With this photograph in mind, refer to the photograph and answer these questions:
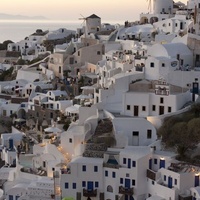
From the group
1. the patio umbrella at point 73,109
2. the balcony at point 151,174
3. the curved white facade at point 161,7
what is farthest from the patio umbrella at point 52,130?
the curved white facade at point 161,7

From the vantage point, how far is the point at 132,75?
31391 millimetres

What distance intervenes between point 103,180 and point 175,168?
3449 millimetres

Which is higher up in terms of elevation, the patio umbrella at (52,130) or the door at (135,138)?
the door at (135,138)

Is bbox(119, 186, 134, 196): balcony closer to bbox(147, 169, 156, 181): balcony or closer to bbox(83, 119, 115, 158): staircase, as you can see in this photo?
bbox(147, 169, 156, 181): balcony

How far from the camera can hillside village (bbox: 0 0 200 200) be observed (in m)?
25.7

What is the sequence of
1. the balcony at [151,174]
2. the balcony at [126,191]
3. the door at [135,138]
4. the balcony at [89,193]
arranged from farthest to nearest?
the door at [135,138], the balcony at [89,193], the balcony at [126,191], the balcony at [151,174]

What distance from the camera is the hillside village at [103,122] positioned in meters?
25.7

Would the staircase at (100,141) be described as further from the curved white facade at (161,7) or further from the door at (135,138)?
the curved white facade at (161,7)

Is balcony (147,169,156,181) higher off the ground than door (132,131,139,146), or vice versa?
door (132,131,139,146)

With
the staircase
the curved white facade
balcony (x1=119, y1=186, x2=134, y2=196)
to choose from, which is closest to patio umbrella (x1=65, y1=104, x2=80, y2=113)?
the staircase

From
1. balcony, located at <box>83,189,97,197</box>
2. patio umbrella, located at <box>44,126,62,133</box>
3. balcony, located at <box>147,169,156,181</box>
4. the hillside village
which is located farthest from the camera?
patio umbrella, located at <box>44,126,62,133</box>

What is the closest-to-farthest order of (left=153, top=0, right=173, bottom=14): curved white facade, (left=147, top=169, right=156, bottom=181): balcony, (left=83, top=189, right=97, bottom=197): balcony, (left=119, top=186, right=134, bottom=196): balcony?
(left=147, top=169, right=156, bottom=181): balcony, (left=119, top=186, right=134, bottom=196): balcony, (left=83, top=189, right=97, bottom=197): balcony, (left=153, top=0, right=173, bottom=14): curved white facade

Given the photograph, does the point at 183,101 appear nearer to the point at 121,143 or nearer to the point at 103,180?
the point at 121,143


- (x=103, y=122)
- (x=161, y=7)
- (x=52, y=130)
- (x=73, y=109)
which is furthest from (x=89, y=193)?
(x=161, y=7)
